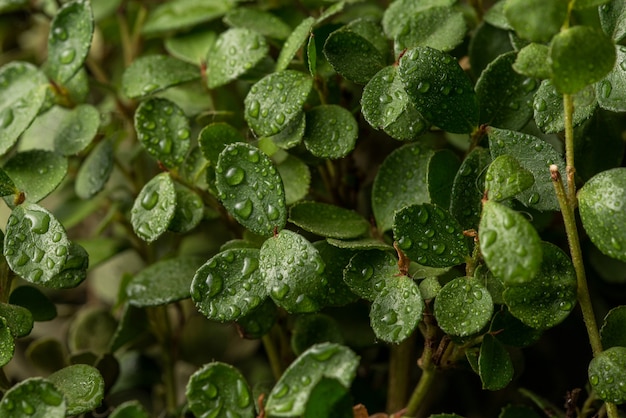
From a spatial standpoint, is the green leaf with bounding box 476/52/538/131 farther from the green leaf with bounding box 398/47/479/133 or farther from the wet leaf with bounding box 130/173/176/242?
the wet leaf with bounding box 130/173/176/242

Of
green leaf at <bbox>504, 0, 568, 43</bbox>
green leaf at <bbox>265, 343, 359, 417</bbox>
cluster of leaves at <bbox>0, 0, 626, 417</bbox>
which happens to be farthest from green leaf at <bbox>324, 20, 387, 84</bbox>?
green leaf at <bbox>265, 343, 359, 417</bbox>

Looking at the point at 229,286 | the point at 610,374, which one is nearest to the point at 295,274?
the point at 229,286

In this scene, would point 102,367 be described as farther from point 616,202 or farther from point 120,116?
point 616,202

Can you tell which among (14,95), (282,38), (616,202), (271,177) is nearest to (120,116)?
(14,95)

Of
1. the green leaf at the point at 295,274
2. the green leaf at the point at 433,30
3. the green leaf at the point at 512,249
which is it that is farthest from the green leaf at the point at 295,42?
the green leaf at the point at 512,249

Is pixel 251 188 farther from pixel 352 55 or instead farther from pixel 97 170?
pixel 97 170

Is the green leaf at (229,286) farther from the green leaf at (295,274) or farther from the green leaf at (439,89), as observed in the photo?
the green leaf at (439,89)
